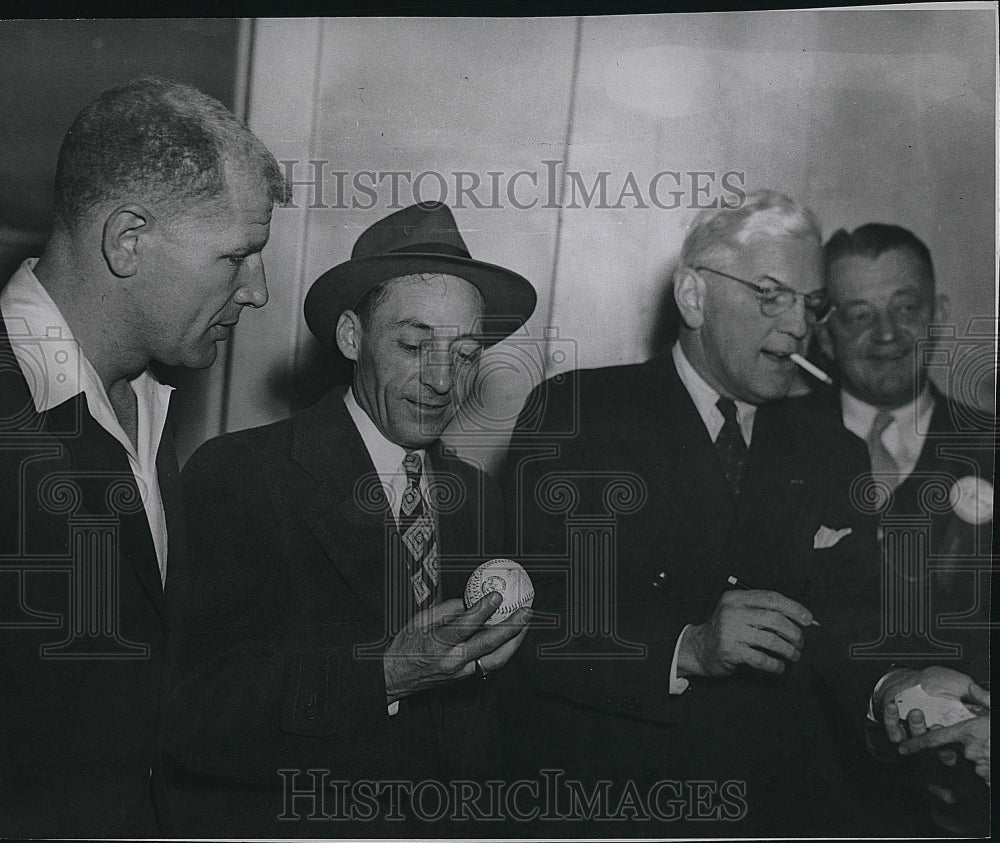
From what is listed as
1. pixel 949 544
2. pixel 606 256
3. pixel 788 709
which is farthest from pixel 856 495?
pixel 606 256

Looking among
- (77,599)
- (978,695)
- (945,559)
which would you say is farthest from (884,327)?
(77,599)

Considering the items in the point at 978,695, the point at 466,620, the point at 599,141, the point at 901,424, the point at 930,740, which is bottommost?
the point at 930,740

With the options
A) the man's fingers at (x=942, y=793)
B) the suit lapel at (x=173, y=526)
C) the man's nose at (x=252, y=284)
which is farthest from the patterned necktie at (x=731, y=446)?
the suit lapel at (x=173, y=526)

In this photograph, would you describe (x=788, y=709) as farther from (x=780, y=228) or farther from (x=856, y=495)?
(x=780, y=228)

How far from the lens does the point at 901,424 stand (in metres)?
3.02

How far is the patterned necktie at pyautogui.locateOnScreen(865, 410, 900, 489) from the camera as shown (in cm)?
302

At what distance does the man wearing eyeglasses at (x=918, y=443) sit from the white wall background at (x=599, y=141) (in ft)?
0.25

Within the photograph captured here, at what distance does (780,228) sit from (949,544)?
0.90m

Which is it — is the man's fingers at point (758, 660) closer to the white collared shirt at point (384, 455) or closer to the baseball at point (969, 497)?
the baseball at point (969, 497)

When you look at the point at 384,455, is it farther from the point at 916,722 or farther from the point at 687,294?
the point at 916,722

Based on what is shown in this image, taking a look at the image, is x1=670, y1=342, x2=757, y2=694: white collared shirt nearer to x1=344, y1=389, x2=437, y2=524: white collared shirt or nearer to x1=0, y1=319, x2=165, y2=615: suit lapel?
x1=344, y1=389, x2=437, y2=524: white collared shirt

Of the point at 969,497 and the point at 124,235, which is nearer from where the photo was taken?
the point at 124,235

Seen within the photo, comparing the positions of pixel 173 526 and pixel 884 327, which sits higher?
pixel 884 327

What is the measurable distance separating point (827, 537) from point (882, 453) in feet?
0.83
